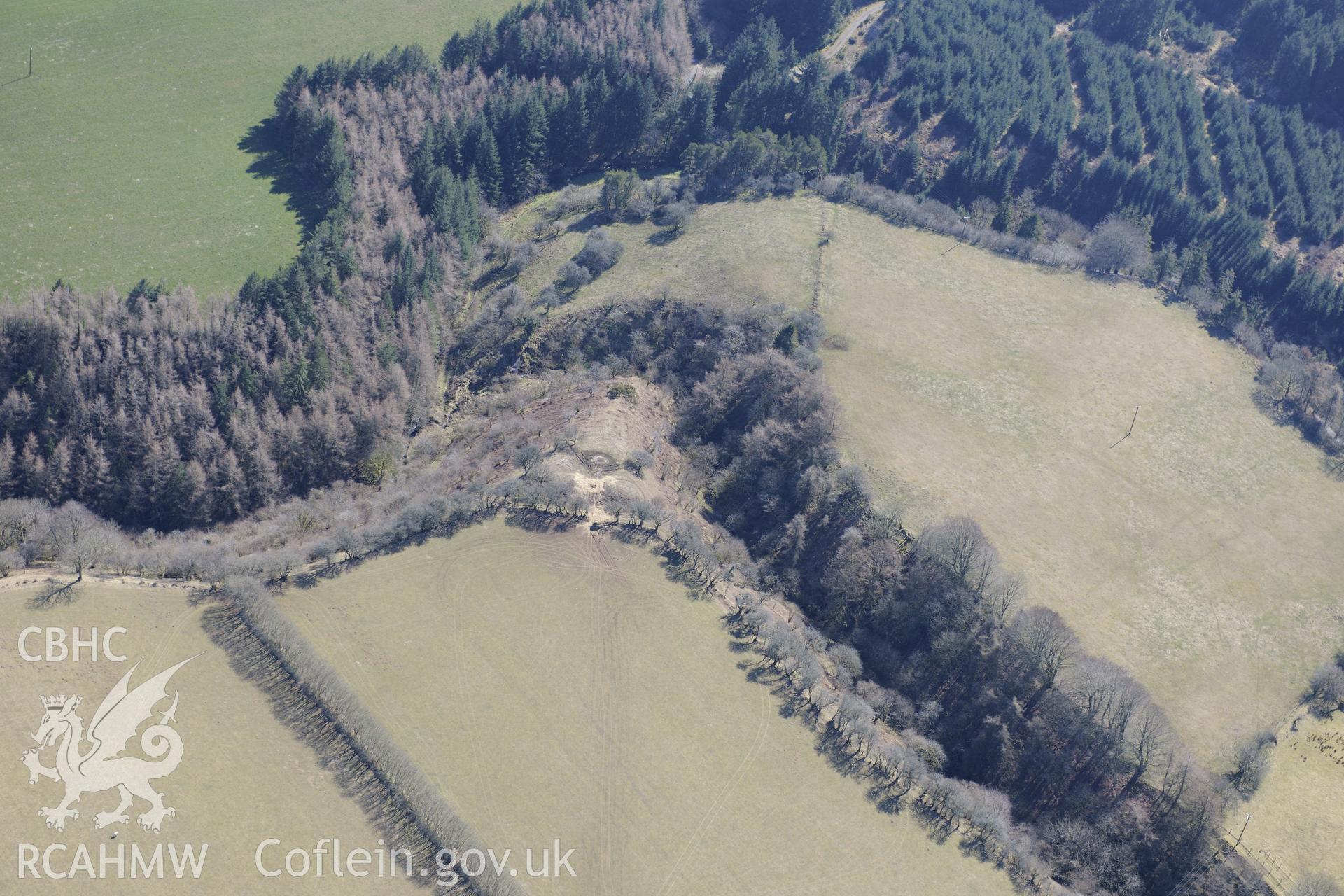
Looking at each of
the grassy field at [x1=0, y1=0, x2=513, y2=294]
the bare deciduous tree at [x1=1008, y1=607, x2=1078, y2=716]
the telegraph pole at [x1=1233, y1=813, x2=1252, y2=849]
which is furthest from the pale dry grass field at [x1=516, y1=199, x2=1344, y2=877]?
the grassy field at [x1=0, y1=0, x2=513, y2=294]

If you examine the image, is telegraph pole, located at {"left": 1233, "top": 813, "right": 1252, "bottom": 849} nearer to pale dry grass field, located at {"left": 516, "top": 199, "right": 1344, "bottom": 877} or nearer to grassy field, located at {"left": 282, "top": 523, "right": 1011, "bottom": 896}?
pale dry grass field, located at {"left": 516, "top": 199, "right": 1344, "bottom": 877}

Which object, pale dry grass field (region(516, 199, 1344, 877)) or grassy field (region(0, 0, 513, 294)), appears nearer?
pale dry grass field (region(516, 199, 1344, 877))

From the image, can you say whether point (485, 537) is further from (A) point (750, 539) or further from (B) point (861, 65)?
(B) point (861, 65)

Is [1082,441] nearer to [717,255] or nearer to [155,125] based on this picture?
[717,255]

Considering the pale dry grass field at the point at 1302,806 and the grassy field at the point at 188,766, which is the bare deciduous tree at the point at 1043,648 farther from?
the grassy field at the point at 188,766

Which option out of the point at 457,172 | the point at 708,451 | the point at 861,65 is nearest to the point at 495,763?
the point at 708,451

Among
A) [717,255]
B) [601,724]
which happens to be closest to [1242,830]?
[601,724]
